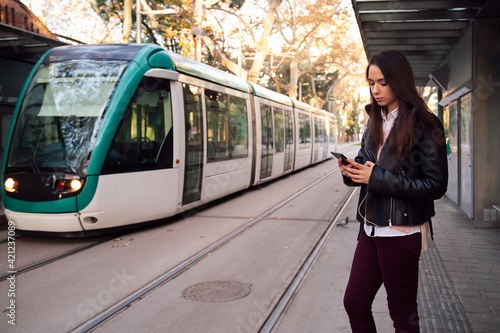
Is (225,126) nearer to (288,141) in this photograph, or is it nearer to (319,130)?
(288,141)

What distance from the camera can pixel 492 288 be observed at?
479 centimetres

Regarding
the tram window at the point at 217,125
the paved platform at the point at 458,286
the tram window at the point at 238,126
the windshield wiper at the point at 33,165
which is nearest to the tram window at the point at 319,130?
the tram window at the point at 238,126

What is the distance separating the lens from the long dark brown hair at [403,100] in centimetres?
229

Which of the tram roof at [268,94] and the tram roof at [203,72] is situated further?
the tram roof at [268,94]

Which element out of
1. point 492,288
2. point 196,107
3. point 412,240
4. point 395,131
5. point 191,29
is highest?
point 191,29

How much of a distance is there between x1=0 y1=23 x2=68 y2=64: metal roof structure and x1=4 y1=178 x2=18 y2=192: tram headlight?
3508mm

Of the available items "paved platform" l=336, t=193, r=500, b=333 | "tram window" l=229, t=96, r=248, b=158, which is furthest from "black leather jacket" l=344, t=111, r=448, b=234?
"tram window" l=229, t=96, r=248, b=158

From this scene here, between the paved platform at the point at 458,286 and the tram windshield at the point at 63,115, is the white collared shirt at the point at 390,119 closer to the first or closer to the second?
the paved platform at the point at 458,286

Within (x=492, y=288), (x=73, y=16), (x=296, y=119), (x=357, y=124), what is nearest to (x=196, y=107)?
(x=492, y=288)

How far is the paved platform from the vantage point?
386 centimetres

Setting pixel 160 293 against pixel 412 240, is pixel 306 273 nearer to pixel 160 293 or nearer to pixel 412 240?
pixel 160 293

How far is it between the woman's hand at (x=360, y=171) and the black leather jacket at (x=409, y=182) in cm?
2

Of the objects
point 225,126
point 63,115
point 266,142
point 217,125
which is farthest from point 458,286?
point 266,142

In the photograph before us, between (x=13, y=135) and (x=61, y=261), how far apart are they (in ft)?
7.60
